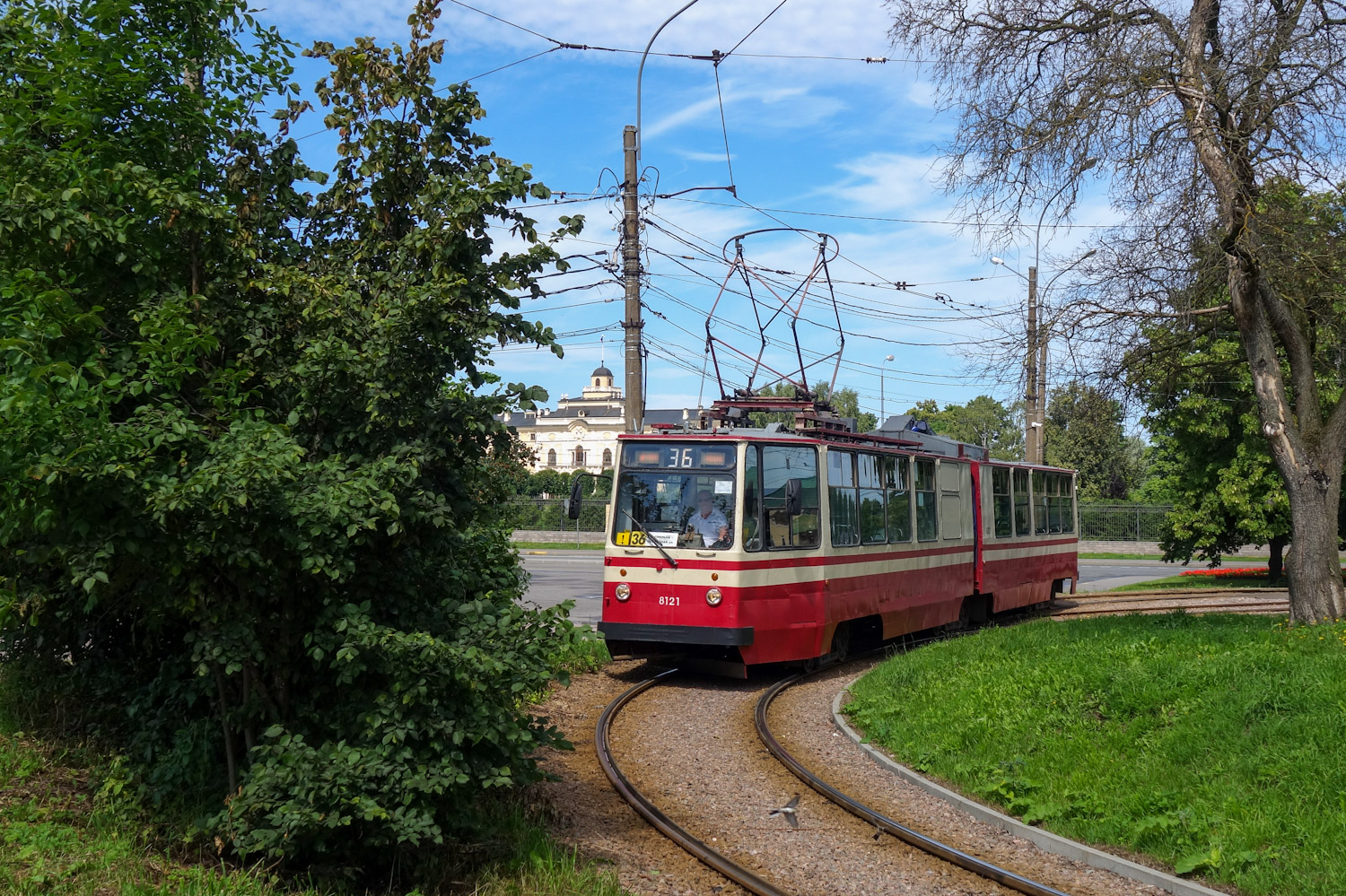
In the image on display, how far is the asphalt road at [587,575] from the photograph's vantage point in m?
23.1

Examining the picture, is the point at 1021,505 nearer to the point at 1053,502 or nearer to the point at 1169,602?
the point at 1053,502

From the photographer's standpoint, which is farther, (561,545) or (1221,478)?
(561,545)

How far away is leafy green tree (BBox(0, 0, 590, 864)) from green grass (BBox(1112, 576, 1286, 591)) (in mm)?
25909

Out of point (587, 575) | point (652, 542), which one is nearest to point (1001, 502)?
point (652, 542)

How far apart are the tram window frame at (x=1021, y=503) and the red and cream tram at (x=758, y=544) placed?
5.22m

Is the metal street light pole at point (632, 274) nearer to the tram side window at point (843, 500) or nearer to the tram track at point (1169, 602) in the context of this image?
the tram side window at point (843, 500)

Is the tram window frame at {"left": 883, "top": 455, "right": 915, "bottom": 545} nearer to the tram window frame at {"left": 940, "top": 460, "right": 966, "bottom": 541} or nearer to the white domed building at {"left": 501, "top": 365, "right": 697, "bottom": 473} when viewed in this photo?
the tram window frame at {"left": 940, "top": 460, "right": 966, "bottom": 541}

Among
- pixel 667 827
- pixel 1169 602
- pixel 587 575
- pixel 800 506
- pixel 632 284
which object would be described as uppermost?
pixel 632 284

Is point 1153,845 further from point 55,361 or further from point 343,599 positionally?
point 55,361

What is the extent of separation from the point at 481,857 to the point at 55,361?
3.74m

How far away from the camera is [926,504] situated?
55.5 feet

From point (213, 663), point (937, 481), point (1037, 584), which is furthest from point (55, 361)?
point (1037, 584)

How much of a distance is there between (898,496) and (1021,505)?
626 centimetres

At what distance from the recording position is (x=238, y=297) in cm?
673
